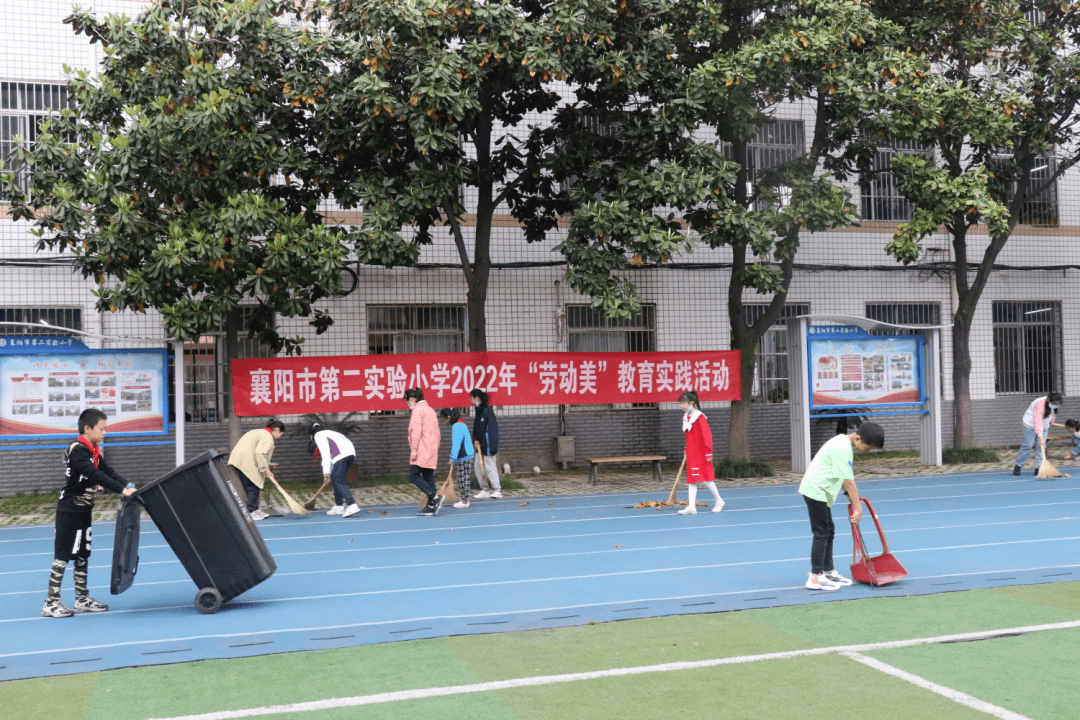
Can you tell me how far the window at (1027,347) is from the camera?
70.1ft

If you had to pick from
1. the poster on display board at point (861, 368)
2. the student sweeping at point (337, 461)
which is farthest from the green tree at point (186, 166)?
the poster on display board at point (861, 368)

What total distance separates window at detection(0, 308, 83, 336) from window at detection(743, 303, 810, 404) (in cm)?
1247

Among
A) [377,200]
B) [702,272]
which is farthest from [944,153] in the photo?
[377,200]

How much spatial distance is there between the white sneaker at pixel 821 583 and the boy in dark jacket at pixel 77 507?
5528 mm

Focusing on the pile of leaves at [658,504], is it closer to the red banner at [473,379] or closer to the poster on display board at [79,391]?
the red banner at [473,379]

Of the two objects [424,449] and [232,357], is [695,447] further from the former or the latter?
[232,357]

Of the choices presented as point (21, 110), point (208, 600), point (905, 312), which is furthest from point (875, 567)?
point (21, 110)

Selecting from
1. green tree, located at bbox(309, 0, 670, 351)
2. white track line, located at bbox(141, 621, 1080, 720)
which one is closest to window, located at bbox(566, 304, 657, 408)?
green tree, located at bbox(309, 0, 670, 351)

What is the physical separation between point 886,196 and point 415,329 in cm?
1049

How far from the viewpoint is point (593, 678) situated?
19.0 ft

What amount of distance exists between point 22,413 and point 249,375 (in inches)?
123

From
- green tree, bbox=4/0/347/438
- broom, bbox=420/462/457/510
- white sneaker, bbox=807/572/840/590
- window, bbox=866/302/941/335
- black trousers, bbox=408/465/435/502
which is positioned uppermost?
green tree, bbox=4/0/347/438

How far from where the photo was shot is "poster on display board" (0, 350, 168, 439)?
13.6 meters

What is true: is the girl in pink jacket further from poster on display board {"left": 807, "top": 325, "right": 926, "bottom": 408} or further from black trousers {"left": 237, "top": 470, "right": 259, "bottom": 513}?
poster on display board {"left": 807, "top": 325, "right": 926, "bottom": 408}
